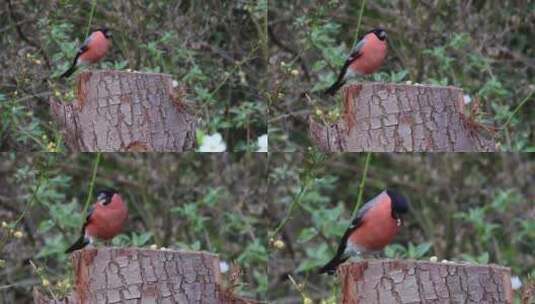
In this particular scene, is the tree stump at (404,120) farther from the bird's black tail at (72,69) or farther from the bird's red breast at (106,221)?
the bird's black tail at (72,69)

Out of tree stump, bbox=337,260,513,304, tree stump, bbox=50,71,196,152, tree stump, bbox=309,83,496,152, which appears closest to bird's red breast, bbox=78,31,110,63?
tree stump, bbox=50,71,196,152

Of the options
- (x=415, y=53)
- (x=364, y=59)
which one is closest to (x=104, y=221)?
(x=364, y=59)

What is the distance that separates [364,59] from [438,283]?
53.6 inches

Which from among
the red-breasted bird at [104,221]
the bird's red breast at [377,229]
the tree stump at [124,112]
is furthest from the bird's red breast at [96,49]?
the bird's red breast at [377,229]

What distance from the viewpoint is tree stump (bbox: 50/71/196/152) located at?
11.6ft

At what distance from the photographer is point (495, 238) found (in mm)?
5000

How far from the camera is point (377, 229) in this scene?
11.0 feet

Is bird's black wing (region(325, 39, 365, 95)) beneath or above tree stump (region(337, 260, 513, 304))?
above

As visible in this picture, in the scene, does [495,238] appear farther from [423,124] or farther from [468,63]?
[423,124]

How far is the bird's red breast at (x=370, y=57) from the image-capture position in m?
3.95

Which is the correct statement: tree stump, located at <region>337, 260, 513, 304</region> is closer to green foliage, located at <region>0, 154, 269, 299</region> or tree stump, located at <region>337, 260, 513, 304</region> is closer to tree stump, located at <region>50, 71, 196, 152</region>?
tree stump, located at <region>50, 71, 196, 152</region>

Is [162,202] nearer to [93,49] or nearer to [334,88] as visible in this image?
[93,49]

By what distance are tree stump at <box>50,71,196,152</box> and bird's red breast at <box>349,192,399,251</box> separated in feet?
2.23

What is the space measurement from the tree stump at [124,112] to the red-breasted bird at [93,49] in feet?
1.39
